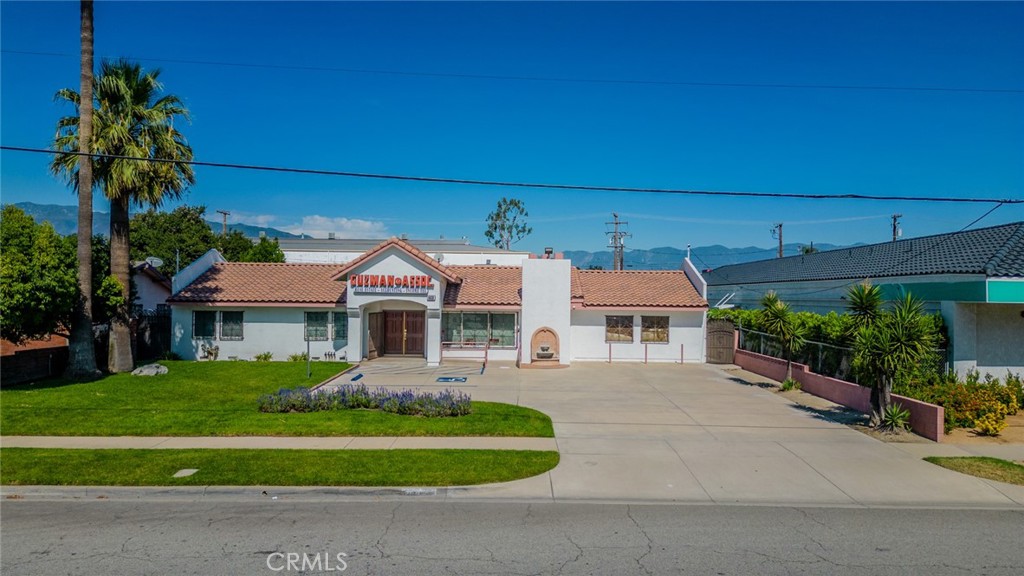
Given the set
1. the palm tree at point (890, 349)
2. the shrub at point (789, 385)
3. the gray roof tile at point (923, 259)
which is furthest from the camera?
the shrub at point (789, 385)

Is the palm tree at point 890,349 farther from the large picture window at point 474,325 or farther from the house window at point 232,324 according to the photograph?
the house window at point 232,324

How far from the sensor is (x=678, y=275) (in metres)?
31.5

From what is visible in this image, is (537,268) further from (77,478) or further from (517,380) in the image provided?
(77,478)

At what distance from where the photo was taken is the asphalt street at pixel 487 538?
7090 mm

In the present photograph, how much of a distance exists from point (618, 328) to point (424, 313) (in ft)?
30.6

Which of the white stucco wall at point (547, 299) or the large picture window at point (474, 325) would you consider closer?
the white stucco wall at point (547, 299)

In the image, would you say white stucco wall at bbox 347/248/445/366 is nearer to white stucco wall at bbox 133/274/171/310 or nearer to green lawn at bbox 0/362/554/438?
green lawn at bbox 0/362/554/438

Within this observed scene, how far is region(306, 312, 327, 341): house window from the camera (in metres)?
27.6

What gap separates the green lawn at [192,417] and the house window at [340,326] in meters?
7.76

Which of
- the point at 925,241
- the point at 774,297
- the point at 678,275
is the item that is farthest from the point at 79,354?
the point at 925,241

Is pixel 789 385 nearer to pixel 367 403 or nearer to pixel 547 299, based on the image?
pixel 547 299

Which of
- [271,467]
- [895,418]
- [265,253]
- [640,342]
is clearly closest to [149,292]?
[265,253]

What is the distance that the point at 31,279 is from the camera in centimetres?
1741

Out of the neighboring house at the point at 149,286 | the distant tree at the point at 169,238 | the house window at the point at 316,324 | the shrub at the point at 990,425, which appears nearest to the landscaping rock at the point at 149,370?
the house window at the point at 316,324
